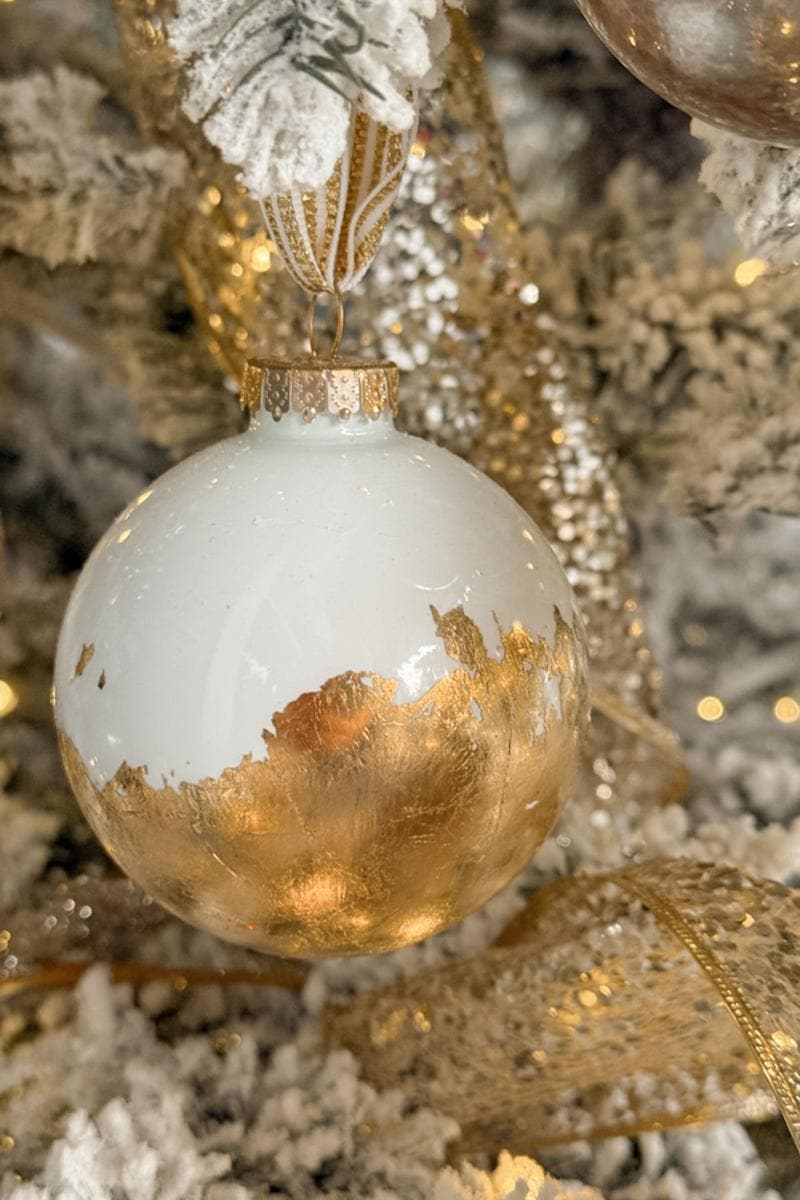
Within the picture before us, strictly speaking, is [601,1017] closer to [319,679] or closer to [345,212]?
[319,679]

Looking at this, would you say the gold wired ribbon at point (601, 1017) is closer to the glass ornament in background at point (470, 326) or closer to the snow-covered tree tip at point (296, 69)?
the glass ornament in background at point (470, 326)

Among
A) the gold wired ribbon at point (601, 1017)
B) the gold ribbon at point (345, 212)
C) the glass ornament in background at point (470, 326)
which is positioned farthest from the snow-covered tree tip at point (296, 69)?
the gold wired ribbon at point (601, 1017)

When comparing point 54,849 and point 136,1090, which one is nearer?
point 136,1090

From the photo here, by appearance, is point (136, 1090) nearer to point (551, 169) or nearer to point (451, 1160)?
point (451, 1160)

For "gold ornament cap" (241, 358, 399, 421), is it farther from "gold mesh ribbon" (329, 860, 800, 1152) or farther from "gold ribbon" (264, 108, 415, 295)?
"gold mesh ribbon" (329, 860, 800, 1152)

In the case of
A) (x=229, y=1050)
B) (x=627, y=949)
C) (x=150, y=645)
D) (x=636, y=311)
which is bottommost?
(x=229, y=1050)

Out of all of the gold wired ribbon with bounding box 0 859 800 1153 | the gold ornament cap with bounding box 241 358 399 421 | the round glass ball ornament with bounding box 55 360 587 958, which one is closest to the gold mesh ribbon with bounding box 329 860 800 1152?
the gold wired ribbon with bounding box 0 859 800 1153

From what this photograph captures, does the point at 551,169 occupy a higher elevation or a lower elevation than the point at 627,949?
higher

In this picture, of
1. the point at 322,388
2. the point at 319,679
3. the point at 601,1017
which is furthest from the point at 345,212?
the point at 601,1017

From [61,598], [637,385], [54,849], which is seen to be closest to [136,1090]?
[54,849]
